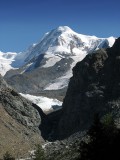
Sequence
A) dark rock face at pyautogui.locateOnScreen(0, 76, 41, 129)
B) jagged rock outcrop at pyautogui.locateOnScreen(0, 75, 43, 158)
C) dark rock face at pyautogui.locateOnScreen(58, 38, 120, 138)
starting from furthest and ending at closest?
dark rock face at pyautogui.locateOnScreen(0, 76, 41, 129)
dark rock face at pyautogui.locateOnScreen(58, 38, 120, 138)
jagged rock outcrop at pyautogui.locateOnScreen(0, 75, 43, 158)

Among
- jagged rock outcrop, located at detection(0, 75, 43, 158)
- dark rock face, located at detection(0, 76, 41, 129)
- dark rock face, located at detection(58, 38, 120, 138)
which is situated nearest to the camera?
jagged rock outcrop, located at detection(0, 75, 43, 158)

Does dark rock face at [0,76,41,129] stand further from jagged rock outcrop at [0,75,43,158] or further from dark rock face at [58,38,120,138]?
dark rock face at [58,38,120,138]

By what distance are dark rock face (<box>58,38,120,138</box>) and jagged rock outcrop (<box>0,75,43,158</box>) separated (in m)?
8.21

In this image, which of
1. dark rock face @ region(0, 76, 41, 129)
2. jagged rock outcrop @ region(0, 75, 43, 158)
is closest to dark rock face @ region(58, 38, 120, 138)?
dark rock face @ region(0, 76, 41, 129)

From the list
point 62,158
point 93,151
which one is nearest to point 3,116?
point 62,158

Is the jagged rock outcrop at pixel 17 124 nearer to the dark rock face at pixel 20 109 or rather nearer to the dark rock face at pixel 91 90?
the dark rock face at pixel 20 109

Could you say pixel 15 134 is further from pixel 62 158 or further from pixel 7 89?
pixel 62 158

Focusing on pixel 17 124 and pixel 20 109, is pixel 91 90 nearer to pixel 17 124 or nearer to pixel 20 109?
pixel 20 109

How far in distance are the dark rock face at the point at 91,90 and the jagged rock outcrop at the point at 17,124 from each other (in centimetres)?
821

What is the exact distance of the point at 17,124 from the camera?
148000mm

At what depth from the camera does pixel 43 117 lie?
526ft

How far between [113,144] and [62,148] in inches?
2777

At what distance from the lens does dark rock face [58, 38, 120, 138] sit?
145 meters

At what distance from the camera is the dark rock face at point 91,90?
14475 centimetres
